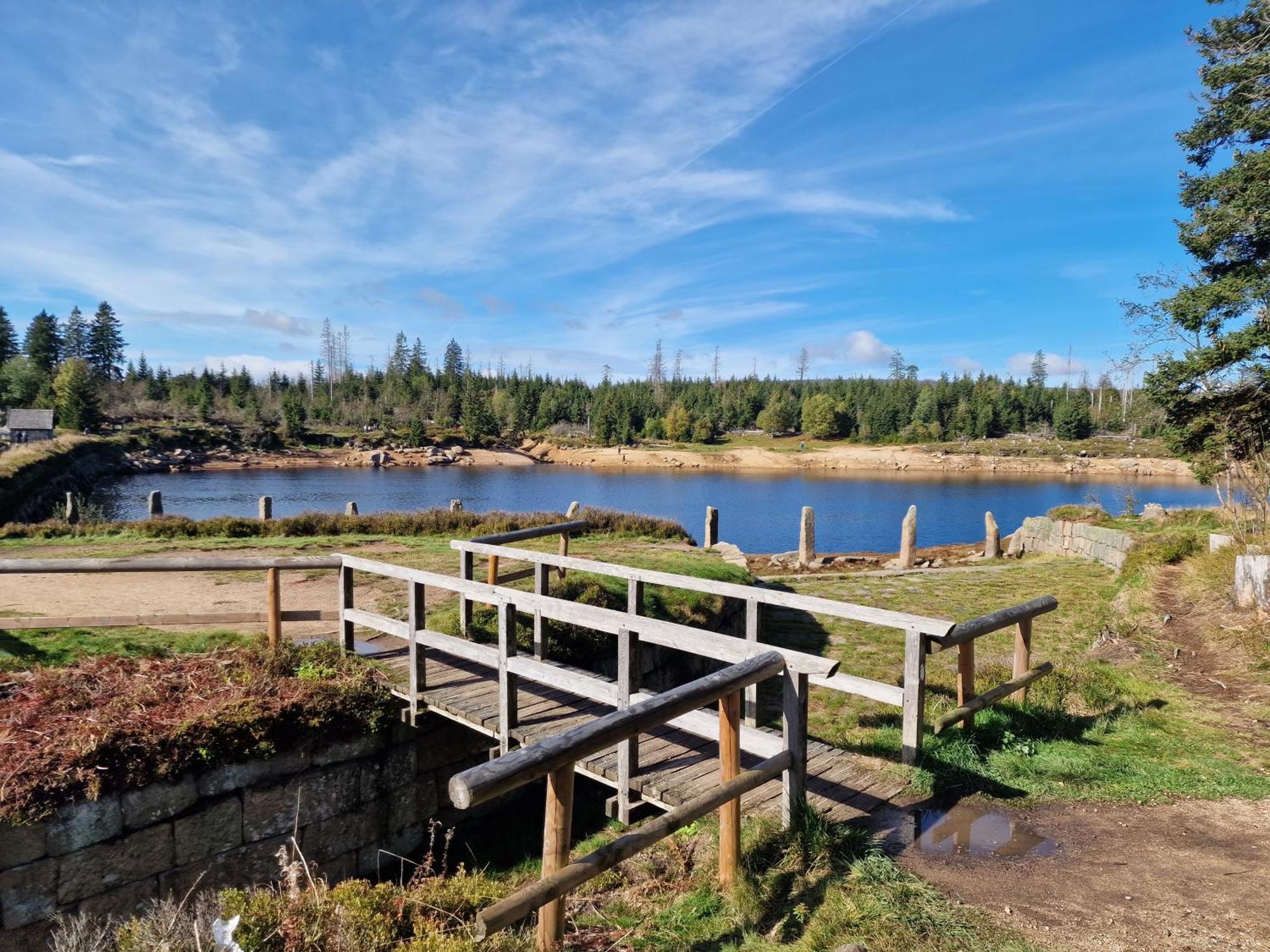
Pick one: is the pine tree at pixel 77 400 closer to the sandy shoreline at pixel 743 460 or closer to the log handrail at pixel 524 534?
the sandy shoreline at pixel 743 460

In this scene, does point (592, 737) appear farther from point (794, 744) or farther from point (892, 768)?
point (892, 768)

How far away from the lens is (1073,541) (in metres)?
20.4

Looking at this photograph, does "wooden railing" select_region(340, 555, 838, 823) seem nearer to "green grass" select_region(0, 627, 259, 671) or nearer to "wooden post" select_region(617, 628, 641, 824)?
"wooden post" select_region(617, 628, 641, 824)

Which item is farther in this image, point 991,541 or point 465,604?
point 991,541

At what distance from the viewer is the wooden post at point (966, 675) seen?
226 inches

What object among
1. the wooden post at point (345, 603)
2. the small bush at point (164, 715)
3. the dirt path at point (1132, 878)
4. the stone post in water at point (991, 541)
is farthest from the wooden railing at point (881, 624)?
the stone post in water at point (991, 541)

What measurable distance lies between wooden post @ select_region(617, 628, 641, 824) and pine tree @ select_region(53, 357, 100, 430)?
86379mm

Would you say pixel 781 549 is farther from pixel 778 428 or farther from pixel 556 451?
pixel 778 428

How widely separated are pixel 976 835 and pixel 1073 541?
746 inches

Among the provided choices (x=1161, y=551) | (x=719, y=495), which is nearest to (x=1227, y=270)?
(x=1161, y=551)

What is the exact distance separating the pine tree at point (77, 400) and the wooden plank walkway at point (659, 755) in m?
83.4

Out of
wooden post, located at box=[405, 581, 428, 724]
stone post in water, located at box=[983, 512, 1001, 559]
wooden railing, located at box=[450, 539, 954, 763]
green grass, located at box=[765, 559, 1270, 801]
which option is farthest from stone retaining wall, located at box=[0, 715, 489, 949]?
stone post in water, located at box=[983, 512, 1001, 559]

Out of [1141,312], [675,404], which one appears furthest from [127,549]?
[675,404]

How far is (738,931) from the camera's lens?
146 inches
